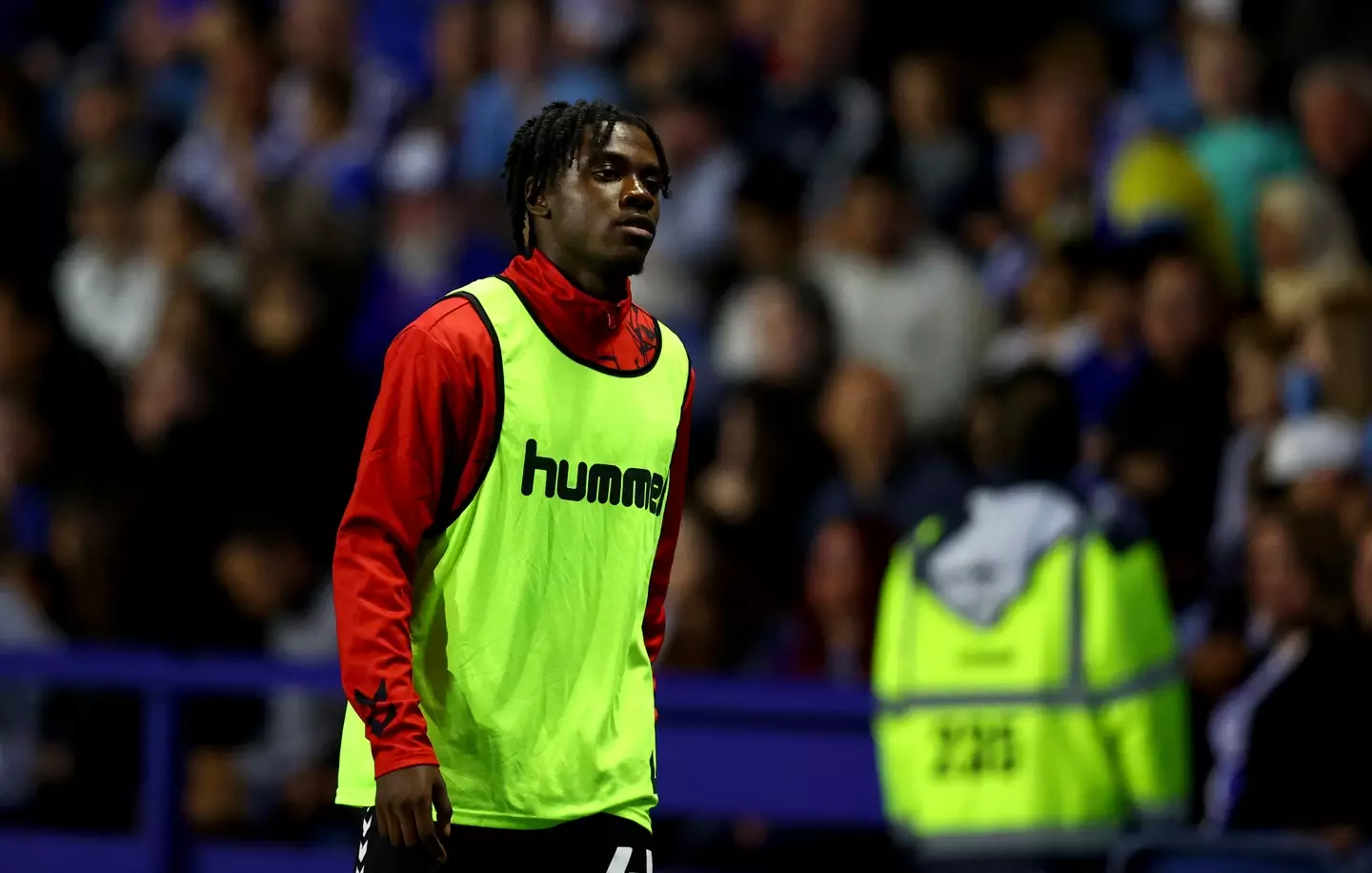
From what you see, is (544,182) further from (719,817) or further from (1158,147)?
(1158,147)

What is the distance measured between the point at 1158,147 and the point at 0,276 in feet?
17.1

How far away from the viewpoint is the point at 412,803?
9.93ft

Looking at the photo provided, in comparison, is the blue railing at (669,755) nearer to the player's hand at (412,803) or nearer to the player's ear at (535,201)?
the player's ear at (535,201)

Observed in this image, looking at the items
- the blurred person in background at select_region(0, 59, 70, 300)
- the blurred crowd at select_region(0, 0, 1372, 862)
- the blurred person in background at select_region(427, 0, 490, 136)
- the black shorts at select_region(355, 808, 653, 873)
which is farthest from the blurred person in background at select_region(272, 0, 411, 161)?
the black shorts at select_region(355, 808, 653, 873)

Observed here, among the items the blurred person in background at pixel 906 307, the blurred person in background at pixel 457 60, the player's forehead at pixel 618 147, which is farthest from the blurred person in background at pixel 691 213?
the player's forehead at pixel 618 147

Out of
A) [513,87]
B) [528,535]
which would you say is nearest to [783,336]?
[513,87]

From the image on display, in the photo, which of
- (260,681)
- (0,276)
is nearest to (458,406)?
(260,681)

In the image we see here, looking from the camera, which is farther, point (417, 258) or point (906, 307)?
point (417, 258)

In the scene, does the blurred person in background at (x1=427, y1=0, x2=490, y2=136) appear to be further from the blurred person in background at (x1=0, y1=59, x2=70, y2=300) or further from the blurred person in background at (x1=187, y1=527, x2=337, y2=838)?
the blurred person in background at (x1=187, y1=527, x2=337, y2=838)

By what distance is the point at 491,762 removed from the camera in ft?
10.6

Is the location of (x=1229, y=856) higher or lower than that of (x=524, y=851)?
lower

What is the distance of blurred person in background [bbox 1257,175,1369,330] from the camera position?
7066 mm

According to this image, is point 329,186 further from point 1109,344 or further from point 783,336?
point 1109,344

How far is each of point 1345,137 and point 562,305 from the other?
4902 millimetres
